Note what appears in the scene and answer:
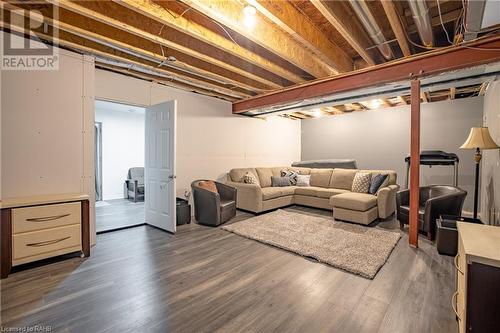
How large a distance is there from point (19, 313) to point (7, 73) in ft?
8.28

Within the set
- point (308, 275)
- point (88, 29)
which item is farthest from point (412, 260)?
point (88, 29)

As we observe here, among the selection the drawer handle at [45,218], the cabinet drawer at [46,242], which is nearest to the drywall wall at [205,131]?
the drawer handle at [45,218]

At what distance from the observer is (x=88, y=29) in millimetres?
2402

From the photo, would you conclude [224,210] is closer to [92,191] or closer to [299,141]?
[92,191]

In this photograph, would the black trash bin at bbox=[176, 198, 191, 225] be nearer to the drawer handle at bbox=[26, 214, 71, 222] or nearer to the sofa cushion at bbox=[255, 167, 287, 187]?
the drawer handle at bbox=[26, 214, 71, 222]

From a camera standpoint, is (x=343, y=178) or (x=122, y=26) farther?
(x=343, y=178)

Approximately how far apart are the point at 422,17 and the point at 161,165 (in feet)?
12.2

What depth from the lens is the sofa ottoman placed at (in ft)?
12.7

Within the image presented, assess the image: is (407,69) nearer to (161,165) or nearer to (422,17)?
(422,17)

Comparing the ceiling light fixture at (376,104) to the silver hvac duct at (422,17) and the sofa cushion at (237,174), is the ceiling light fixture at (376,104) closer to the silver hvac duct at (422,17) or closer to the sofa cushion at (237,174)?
the silver hvac duct at (422,17)

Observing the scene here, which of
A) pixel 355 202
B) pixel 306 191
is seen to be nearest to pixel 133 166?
pixel 306 191

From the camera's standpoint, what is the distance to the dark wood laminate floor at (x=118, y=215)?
3963mm

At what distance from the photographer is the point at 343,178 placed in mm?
5352

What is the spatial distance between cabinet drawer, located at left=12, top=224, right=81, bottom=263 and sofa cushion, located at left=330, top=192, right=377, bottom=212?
399cm
